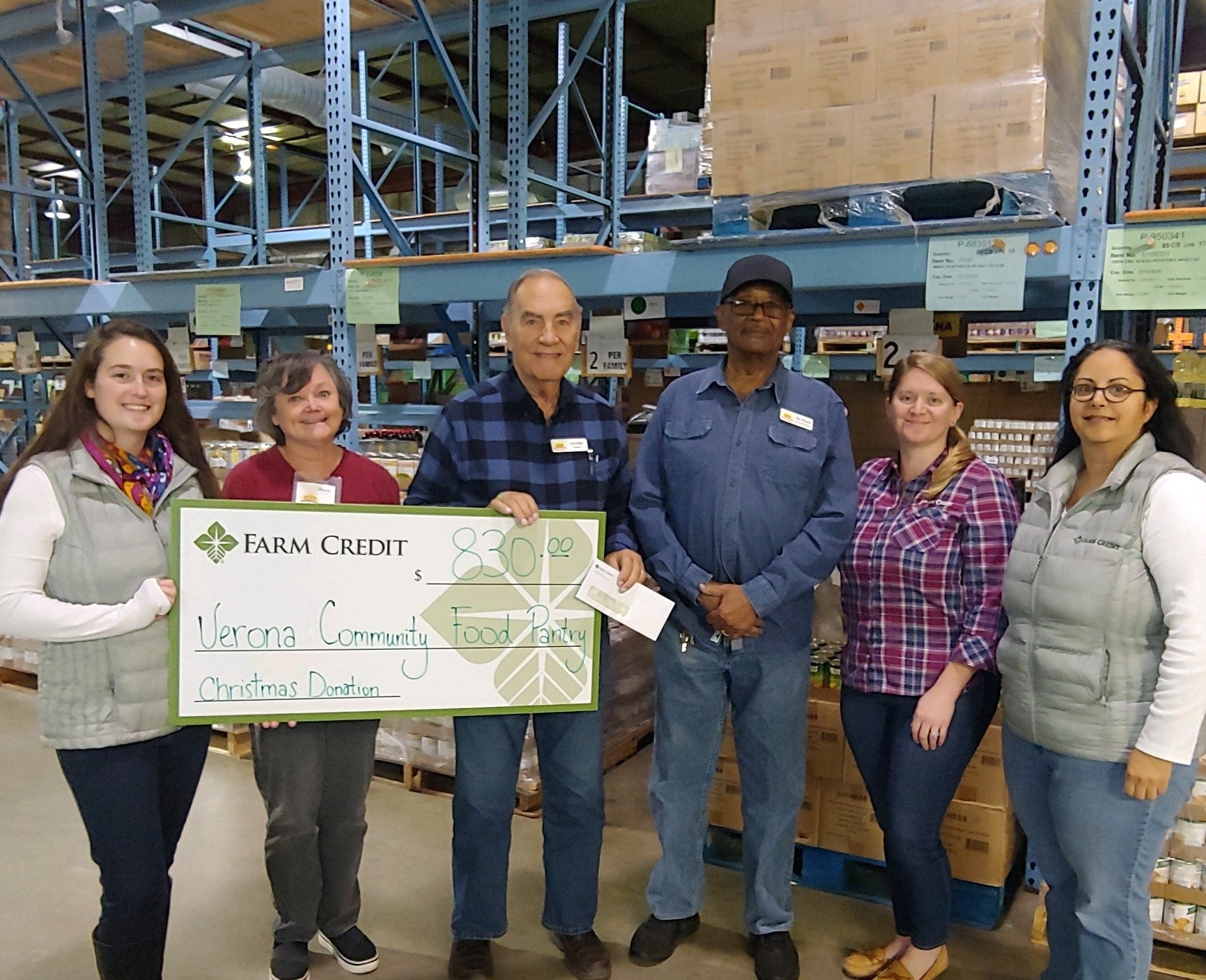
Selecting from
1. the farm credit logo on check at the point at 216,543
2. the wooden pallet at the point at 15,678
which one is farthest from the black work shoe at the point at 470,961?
the wooden pallet at the point at 15,678

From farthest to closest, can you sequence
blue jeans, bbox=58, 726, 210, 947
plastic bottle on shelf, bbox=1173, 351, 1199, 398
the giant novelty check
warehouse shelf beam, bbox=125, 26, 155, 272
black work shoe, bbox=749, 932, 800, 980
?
1. warehouse shelf beam, bbox=125, 26, 155, 272
2. plastic bottle on shelf, bbox=1173, 351, 1199, 398
3. black work shoe, bbox=749, 932, 800, 980
4. the giant novelty check
5. blue jeans, bbox=58, 726, 210, 947

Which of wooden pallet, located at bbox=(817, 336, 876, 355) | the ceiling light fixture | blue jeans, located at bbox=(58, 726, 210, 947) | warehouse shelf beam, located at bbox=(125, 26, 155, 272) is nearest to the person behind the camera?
blue jeans, located at bbox=(58, 726, 210, 947)

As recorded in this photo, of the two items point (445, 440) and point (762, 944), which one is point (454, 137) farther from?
point (762, 944)

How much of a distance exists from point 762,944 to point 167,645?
5.45 feet

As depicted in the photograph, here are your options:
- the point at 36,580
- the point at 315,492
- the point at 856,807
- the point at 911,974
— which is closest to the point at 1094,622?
the point at 911,974

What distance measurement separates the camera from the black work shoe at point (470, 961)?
2.28m

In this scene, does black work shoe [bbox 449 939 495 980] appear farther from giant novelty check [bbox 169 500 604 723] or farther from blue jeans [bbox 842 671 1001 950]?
blue jeans [bbox 842 671 1001 950]

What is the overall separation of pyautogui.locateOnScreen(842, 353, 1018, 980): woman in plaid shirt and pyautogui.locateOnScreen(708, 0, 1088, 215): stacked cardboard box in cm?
56

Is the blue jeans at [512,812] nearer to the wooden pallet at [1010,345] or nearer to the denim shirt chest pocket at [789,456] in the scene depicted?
the denim shirt chest pocket at [789,456]

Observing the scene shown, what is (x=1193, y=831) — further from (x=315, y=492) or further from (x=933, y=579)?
(x=315, y=492)

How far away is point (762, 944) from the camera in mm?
2279

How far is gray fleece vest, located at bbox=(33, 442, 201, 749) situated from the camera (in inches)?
69.2

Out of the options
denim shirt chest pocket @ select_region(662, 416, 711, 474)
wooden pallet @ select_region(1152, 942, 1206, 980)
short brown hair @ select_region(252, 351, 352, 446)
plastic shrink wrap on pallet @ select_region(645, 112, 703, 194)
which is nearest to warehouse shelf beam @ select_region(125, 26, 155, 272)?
plastic shrink wrap on pallet @ select_region(645, 112, 703, 194)

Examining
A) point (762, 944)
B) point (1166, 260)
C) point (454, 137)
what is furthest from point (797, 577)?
point (454, 137)
